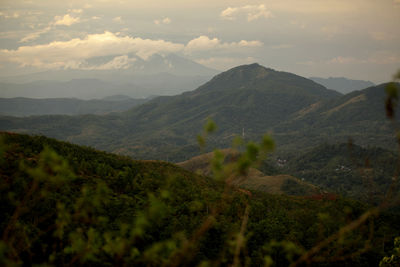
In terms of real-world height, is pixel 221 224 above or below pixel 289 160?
above

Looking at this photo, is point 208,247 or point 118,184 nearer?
point 208,247

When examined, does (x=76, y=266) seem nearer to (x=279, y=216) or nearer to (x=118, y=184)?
(x=118, y=184)

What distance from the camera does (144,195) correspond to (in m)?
24.0

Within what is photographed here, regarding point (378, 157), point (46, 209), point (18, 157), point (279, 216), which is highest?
point (18, 157)

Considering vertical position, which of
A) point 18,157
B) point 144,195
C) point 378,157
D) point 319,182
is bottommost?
point 319,182

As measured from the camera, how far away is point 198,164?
113m

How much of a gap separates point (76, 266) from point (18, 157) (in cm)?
1258

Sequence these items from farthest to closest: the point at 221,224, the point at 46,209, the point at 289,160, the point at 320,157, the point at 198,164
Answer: the point at 289,160 < the point at 320,157 < the point at 198,164 < the point at 221,224 < the point at 46,209

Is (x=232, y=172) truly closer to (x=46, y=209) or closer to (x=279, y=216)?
(x=46, y=209)

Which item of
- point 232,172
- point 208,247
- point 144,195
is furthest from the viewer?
point 144,195

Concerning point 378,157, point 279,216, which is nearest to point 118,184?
point 279,216

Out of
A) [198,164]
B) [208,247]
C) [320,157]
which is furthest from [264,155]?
[320,157]

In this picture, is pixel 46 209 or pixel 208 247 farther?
pixel 208 247

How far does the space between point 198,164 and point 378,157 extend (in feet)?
301
